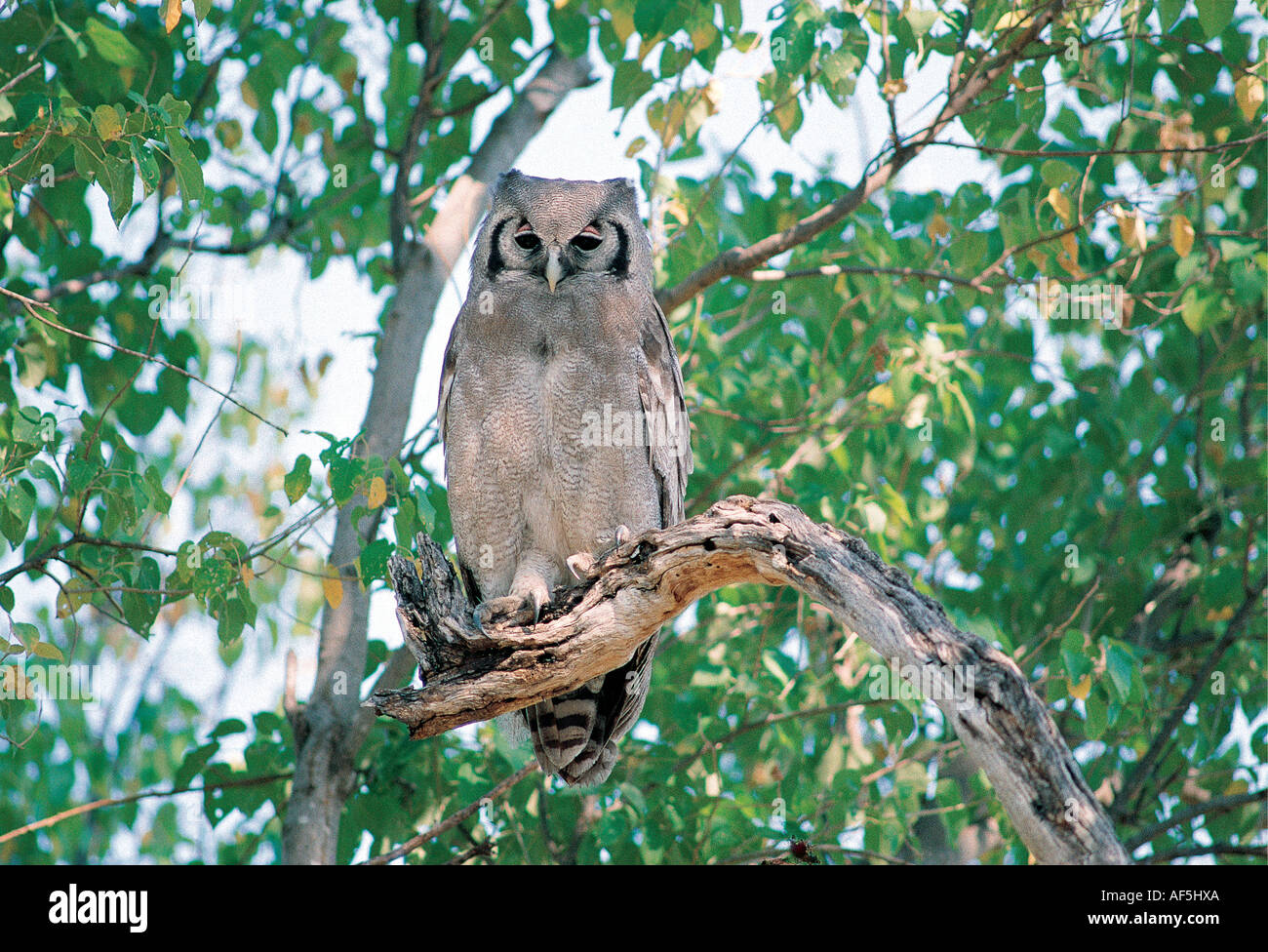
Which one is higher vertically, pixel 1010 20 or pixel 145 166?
pixel 1010 20

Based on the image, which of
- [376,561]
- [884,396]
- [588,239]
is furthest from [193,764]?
[884,396]

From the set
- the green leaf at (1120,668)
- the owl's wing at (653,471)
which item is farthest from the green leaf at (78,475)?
the green leaf at (1120,668)

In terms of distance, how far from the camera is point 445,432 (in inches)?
198

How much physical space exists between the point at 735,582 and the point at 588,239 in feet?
5.65

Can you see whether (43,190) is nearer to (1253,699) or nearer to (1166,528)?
(1166,528)

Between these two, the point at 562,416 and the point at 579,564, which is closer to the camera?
the point at 579,564

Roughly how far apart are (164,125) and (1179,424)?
618cm

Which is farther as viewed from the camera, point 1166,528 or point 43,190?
point 1166,528

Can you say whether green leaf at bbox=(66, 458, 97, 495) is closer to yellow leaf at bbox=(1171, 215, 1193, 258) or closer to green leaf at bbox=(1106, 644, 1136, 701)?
green leaf at bbox=(1106, 644, 1136, 701)

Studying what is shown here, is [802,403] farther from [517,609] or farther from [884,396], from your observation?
[517,609]

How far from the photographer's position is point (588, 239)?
4.71 metres

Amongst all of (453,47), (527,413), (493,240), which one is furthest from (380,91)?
(527,413)

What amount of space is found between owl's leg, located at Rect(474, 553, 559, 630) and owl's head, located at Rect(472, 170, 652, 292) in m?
1.10

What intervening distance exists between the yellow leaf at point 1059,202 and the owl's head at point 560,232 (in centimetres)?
180
